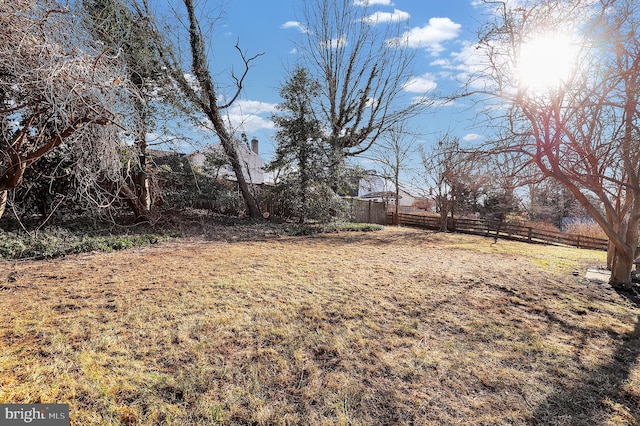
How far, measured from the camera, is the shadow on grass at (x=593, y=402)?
1645 mm

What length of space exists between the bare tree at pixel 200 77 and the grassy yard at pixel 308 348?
5267 mm

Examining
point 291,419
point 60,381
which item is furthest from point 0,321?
point 291,419

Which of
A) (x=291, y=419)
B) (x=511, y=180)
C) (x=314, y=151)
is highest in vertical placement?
(x=314, y=151)

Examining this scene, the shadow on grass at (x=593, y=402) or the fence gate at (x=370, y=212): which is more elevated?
the fence gate at (x=370, y=212)

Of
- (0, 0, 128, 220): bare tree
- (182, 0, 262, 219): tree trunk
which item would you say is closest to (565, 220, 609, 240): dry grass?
(182, 0, 262, 219): tree trunk

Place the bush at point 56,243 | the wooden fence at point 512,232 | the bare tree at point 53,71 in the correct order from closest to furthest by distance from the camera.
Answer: the bare tree at point 53,71 → the bush at point 56,243 → the wooden fence at point 512,232

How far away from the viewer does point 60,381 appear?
1694 mm

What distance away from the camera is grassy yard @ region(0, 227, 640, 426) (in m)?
1.64

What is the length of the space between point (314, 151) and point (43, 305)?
318 inches

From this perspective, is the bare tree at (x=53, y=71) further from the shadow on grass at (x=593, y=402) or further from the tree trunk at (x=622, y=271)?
the tree trunk at (x=622, y=271)

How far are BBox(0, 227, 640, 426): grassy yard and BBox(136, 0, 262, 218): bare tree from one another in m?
5.27

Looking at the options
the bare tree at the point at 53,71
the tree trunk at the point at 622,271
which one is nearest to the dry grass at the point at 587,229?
the tree trunk at the point at 622,271

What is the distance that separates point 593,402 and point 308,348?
1.84m

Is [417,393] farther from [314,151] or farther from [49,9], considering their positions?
[314,151]
